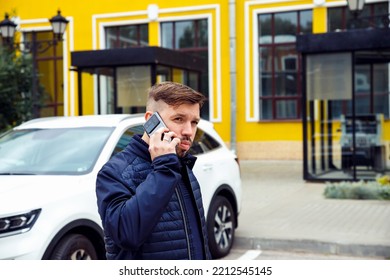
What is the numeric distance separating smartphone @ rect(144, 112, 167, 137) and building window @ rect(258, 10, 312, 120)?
18377 mm

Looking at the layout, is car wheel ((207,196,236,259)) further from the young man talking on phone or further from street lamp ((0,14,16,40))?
street lamp ((0,14,16,40))

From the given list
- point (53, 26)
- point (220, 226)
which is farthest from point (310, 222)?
point (53, 26)

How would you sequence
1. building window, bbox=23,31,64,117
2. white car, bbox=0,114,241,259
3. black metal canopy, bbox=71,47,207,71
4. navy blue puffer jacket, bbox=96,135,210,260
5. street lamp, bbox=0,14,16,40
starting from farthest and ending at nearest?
1. building window, bbox=23,31,64,117
2. street lamp, bbox=0,14,16,40
3. black metal canopy, bbox=71,47,207,71
4. white car, bbox=0,114,241,259
5. navy blue puffer jacket, bbox=96,135,210,260

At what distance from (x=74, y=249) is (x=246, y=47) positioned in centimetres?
1638

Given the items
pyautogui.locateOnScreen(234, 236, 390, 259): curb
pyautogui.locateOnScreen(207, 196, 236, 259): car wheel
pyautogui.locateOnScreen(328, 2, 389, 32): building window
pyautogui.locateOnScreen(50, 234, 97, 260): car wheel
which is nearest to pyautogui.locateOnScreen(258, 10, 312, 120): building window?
pyautogui.locateOnScreen(328, 2, 389, 32): building window

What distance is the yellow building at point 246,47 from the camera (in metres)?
20.1

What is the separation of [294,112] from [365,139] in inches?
223

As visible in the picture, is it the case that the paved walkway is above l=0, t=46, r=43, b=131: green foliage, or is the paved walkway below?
below

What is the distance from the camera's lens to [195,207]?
91.9 inches

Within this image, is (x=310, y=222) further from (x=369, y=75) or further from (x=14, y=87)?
(x=14, y=87)

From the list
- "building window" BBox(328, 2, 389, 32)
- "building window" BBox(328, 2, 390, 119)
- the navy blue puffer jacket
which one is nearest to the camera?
the navy blue puffer jacket

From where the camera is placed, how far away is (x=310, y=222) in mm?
9180

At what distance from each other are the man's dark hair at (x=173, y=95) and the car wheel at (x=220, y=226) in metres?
4.80

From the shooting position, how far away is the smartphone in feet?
7.05
